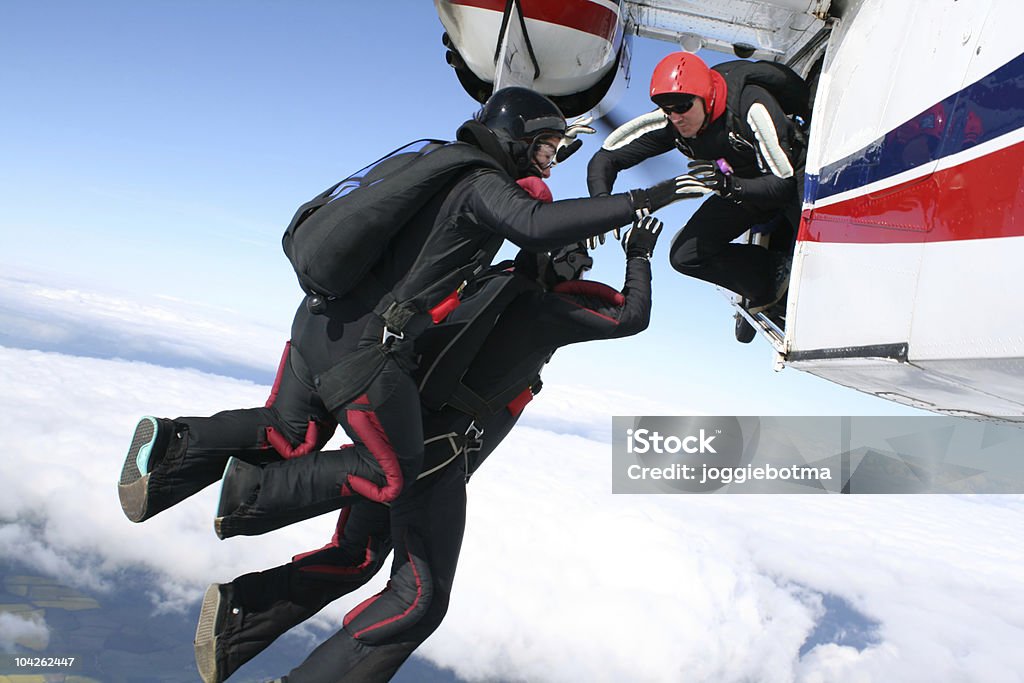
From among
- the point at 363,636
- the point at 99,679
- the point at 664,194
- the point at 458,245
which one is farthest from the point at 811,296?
the point at 99,679

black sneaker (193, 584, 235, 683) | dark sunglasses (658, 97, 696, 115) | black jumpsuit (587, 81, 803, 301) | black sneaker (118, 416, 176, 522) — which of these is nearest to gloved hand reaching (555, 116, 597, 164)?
black jumpsuit (587, 81, 803, 301)

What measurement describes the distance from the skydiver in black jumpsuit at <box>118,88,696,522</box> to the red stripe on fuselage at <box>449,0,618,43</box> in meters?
2.44

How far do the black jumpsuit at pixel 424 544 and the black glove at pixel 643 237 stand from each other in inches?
2.4

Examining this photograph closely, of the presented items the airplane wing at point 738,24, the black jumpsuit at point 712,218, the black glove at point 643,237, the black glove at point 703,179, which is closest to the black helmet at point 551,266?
the black glove at point 643,237

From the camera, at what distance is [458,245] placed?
3.21m

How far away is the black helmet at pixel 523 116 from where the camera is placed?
3506mm

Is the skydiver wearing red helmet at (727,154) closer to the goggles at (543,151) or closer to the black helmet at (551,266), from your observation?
the black helmet at (551,266)

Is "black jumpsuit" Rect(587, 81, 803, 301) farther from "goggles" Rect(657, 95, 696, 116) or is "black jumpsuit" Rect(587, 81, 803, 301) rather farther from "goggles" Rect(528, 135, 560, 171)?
"goggles" Rect(528, 135, 560, 171)

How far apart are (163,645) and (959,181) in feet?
431

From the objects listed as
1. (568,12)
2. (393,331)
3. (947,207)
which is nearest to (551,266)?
(393,331)

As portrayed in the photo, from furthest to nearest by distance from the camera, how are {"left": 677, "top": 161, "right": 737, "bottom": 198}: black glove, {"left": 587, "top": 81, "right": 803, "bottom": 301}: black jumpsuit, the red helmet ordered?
{"left": 587, "top": 81, "right": 803, "bottom": 301}: black jumpsuit
the red helmet
{"left": 677, "top": 161, "right": 737, "bottom": 198}: black glove

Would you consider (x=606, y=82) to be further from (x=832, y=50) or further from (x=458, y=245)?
(x=458, y=245)

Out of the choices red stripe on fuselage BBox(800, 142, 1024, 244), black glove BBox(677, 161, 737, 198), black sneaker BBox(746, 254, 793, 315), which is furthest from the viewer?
black sneaker BBox(746, 254, 793, 315)

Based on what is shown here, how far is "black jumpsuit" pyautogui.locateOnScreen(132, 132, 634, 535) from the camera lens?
296cm
